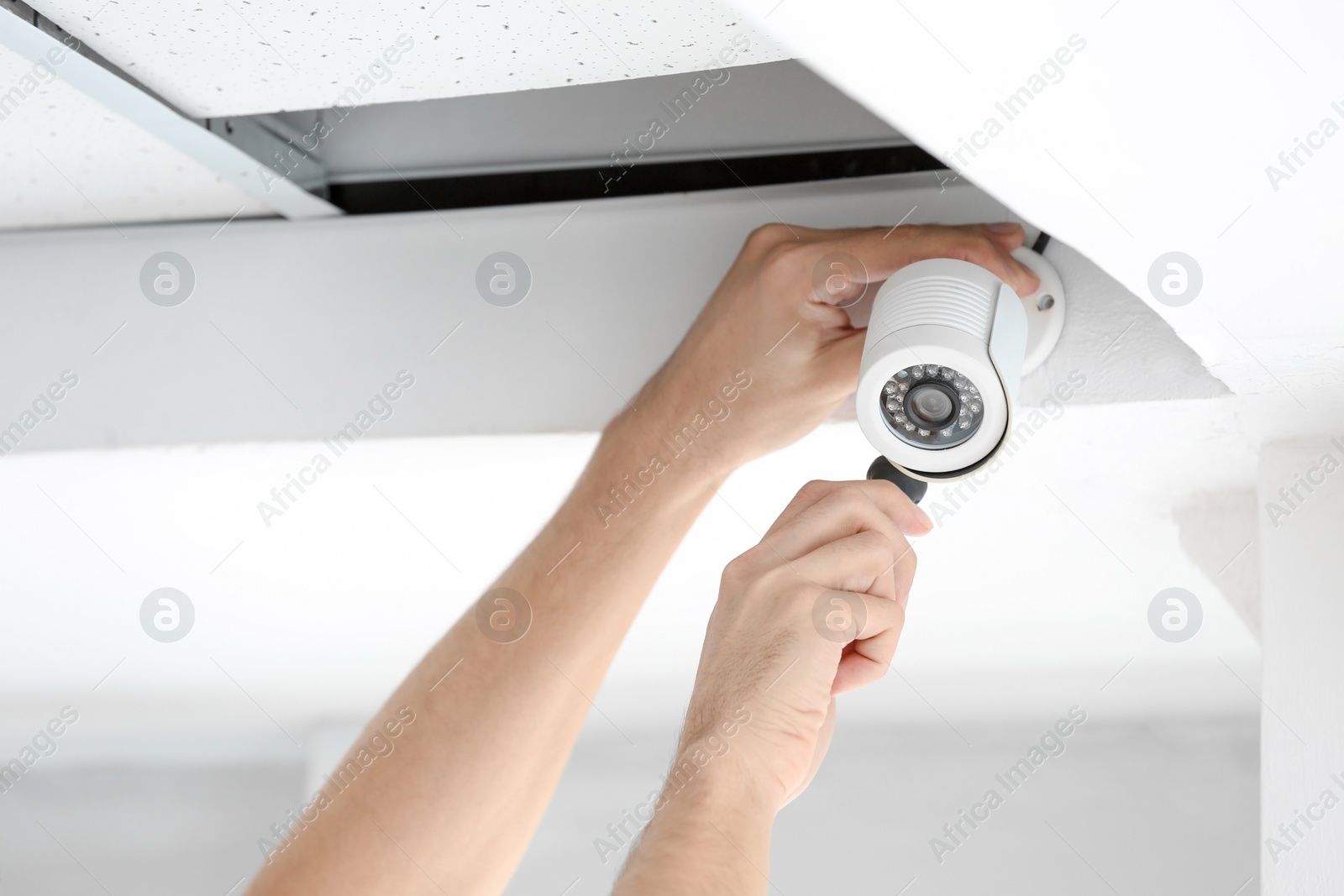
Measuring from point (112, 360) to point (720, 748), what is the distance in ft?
2.60

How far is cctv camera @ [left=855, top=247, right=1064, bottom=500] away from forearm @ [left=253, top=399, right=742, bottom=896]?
237 mm

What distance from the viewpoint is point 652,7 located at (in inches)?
27.6

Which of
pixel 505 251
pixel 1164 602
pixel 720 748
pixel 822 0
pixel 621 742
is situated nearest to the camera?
pixel 822 0

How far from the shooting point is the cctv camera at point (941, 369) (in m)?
0.66

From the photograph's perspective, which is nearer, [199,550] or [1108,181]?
[1108,181]

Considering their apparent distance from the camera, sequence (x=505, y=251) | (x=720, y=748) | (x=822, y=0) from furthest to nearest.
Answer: (x=505, y=251), (x=720, y=748), (x=822, y=0)

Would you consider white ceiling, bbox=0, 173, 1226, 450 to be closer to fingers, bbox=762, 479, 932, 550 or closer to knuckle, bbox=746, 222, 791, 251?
knuckle, bbox=746, 222, 791, 251

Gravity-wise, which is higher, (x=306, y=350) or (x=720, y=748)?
(x=306, y=350)

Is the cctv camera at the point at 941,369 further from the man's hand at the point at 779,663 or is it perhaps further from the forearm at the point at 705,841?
the forearm at the point at 705,841

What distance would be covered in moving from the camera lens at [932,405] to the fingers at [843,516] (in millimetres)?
56

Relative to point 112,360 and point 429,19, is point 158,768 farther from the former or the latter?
point 429,19

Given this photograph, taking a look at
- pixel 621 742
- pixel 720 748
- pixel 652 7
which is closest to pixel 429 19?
pixel 652 7

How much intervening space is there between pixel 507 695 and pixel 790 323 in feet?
1.43

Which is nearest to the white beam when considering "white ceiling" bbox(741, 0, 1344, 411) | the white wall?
"white ceiling" bbox(741, 0, 1344, 411)
